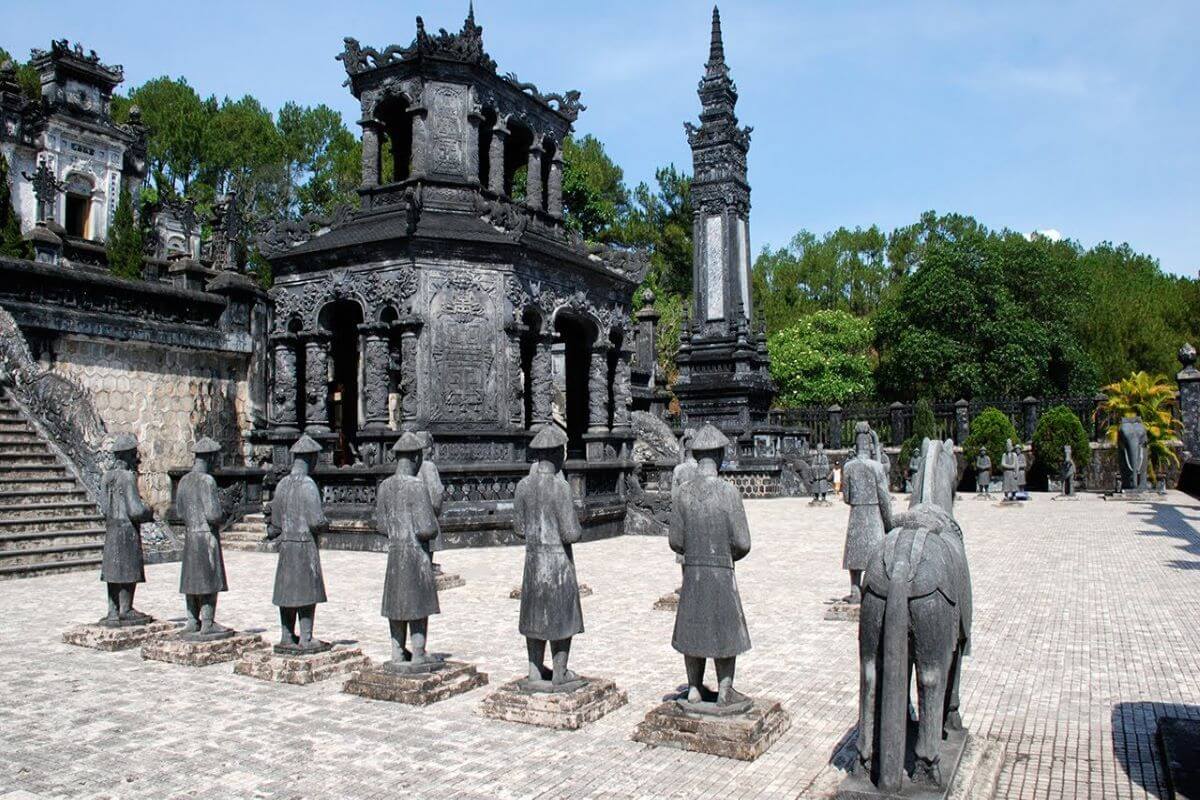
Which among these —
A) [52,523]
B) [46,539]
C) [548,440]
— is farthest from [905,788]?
[52,523]

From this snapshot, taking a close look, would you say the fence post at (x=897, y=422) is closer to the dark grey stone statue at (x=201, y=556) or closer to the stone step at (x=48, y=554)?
the stone step at (x=48, y=554)

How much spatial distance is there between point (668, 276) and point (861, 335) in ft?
37.6

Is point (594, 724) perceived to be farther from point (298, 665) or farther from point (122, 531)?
point (122, 531)

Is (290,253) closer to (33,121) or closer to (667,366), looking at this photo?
(667,366)

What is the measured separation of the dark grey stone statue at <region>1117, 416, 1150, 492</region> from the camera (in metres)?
26.8

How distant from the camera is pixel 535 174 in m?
21.0

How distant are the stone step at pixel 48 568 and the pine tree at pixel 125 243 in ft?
73.4

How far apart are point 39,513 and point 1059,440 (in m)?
30.2

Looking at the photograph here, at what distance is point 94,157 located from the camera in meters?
41.5

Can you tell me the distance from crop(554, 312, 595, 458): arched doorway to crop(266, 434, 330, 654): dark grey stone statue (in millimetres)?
13257

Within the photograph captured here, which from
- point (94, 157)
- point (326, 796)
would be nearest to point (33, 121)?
point (94, 157)

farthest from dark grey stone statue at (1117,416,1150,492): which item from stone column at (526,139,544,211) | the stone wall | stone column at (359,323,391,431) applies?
the stone wall

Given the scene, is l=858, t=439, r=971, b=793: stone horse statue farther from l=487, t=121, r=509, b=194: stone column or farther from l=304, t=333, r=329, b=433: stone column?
l=487, t=121, r=509, b=194: stone column

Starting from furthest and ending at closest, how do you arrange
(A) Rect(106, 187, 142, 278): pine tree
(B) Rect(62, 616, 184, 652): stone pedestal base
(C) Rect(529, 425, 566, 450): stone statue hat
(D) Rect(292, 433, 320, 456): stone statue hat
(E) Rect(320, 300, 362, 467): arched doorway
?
(A) Rect(106, 187, 142, 278): pine tree < (E) Rect(320, 300, 362, 467): arched doorway < (B) Rect(62, 616, 184, 652): stone pedestal base < (D) Rect(292, 433, 320, 456): stone statue hat < (C) Rect(529, 425, 566, 450): stone statue hat
